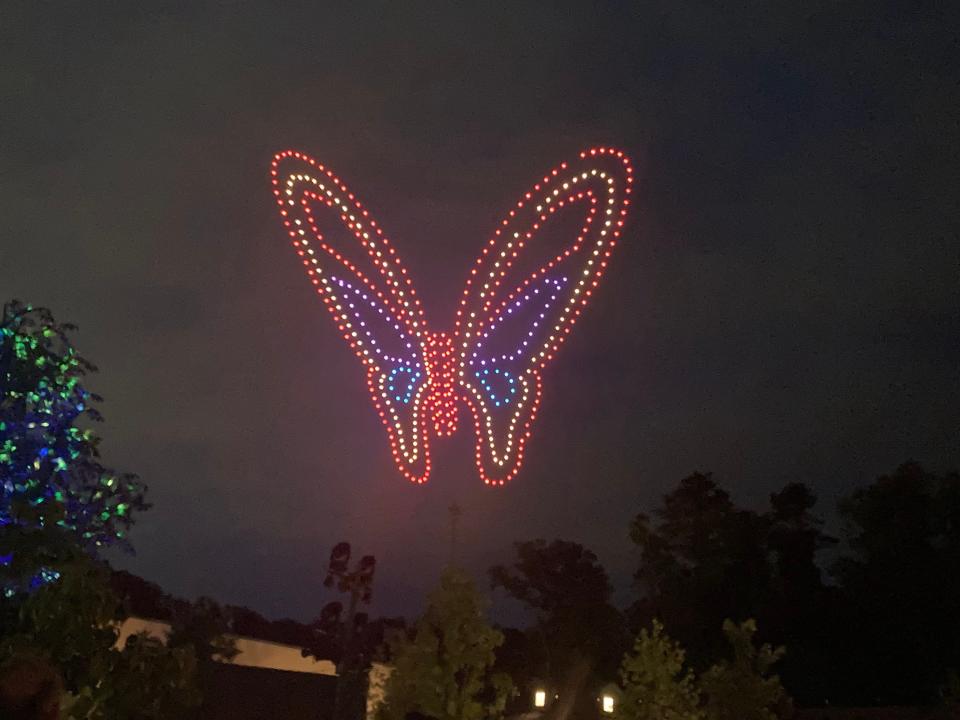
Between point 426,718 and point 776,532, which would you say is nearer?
point 426,718

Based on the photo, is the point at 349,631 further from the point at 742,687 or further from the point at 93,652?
the point at 93,652

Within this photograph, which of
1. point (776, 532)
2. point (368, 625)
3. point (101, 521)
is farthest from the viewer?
point (776, 532)

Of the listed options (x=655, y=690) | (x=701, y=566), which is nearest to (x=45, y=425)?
(x=655, y=690)

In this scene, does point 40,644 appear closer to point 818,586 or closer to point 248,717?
point 248,717

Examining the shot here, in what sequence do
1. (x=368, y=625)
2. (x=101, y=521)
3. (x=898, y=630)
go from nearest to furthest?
(x=101, y=521) → (x=368, y=625) → (x=898, y=630)

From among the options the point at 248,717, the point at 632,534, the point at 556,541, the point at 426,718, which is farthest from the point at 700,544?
the point at 426,718

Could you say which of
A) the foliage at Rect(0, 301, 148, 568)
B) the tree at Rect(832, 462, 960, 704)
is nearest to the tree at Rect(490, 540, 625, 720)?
the tree at Rect(832, 462, 960, 704)
